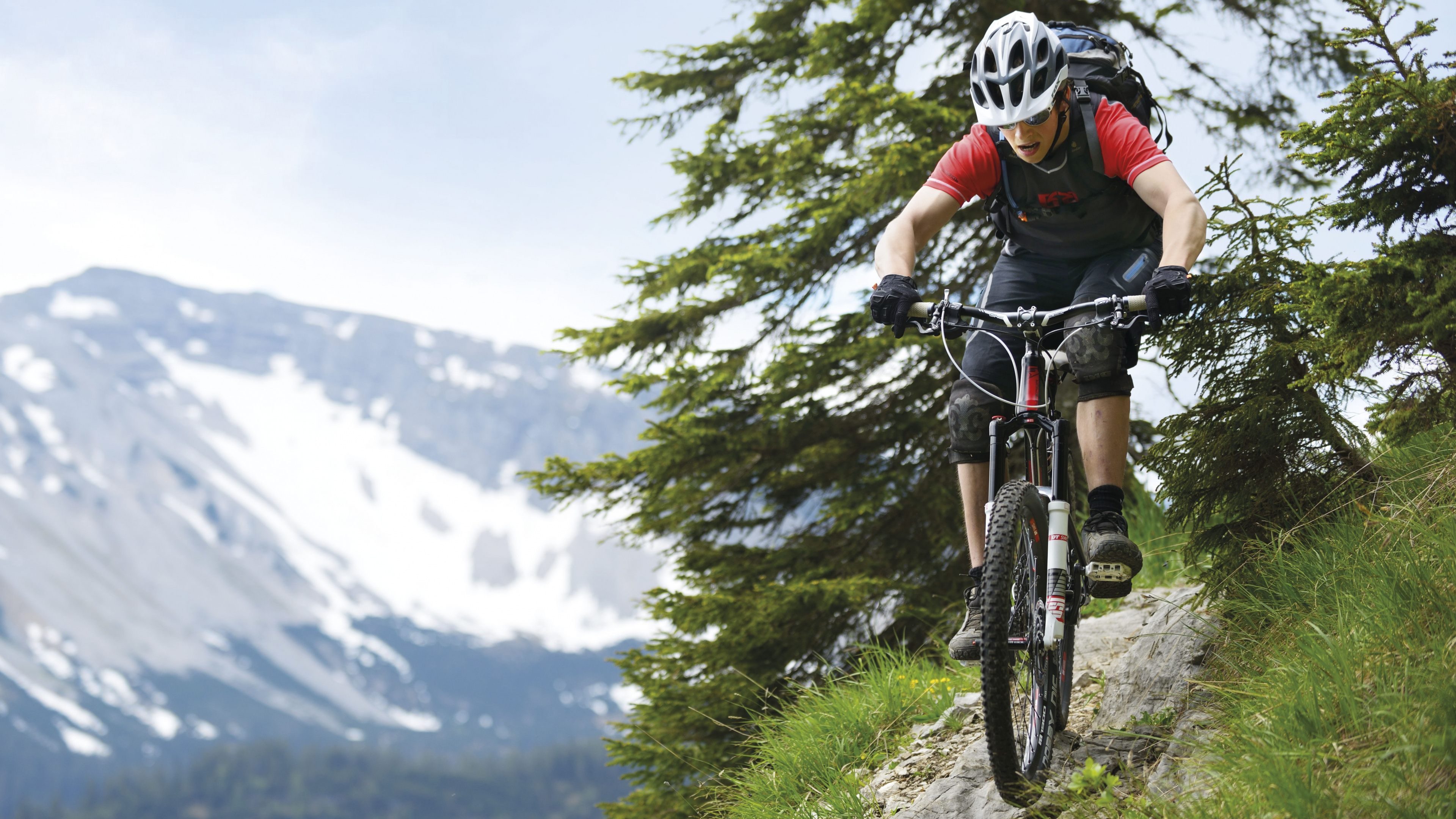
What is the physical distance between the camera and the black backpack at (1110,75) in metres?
3.92

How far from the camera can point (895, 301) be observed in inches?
138

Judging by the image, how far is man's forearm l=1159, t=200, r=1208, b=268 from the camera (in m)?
3.29

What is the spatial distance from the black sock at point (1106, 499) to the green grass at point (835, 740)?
4.86 ft

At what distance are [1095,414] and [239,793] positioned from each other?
204302mm

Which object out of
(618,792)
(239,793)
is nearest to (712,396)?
(618,792)

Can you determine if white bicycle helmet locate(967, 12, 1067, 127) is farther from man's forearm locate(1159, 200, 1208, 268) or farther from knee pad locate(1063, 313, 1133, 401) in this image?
knee pad locate(1063, 313, 1133, 401)

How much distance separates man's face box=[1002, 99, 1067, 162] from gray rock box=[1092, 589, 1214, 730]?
6.23ft

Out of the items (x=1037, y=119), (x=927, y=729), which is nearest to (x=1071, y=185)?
(x=1037, y=119)

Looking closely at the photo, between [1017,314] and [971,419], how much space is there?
0.50 m

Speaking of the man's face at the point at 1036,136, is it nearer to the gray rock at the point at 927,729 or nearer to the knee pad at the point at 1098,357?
the knee pad at the point at 1098,357

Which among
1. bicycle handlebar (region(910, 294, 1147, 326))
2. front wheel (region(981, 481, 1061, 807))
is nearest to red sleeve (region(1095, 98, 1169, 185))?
bicycle handlebar (region(910, 294, 1147, 326))

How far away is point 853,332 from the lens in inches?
328

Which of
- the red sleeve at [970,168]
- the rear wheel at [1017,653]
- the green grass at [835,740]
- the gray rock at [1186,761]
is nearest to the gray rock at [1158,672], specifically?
the gray rock at [1186,761]

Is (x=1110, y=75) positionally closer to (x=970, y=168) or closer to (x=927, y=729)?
(x=970, y=168)
